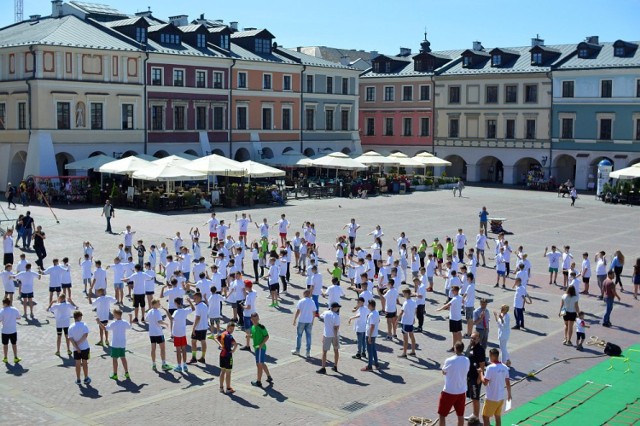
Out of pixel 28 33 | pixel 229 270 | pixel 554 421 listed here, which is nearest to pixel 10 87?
pixel 28 33

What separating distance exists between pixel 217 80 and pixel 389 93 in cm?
2071

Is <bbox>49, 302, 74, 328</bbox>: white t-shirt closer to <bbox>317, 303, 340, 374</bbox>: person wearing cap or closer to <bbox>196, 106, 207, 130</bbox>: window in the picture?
<bbox>317, 303, 340, 374</bbox>: person wearing cap

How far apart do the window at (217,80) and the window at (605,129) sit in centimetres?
2865

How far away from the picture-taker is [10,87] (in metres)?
50.3

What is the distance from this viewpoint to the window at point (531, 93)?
66250 mm

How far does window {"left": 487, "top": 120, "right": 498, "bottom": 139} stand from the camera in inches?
2707

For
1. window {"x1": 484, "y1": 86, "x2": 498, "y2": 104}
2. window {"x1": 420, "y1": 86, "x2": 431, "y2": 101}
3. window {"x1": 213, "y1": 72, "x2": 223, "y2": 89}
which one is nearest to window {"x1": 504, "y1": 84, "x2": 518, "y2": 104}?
window {"x1": 484, "y1": 86, "x2": 498, "y2": 104}

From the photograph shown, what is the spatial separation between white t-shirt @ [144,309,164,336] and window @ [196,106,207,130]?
41949 mm

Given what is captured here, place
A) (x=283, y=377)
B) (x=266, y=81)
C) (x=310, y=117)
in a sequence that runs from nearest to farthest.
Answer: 1. (x=283, y=377)
2. (x=266, y=81)
3. (x=310, y=117)

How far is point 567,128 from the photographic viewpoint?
6494 centimetres

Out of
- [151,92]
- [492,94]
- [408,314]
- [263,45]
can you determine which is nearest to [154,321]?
[408,314]

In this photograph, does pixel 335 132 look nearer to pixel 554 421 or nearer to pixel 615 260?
pixel 615 260

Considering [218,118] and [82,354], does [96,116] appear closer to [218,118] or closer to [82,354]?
[218,118]

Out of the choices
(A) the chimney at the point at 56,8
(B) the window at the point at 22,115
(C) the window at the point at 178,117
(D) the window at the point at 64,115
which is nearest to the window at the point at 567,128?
(C) the window at the point at 178,117
